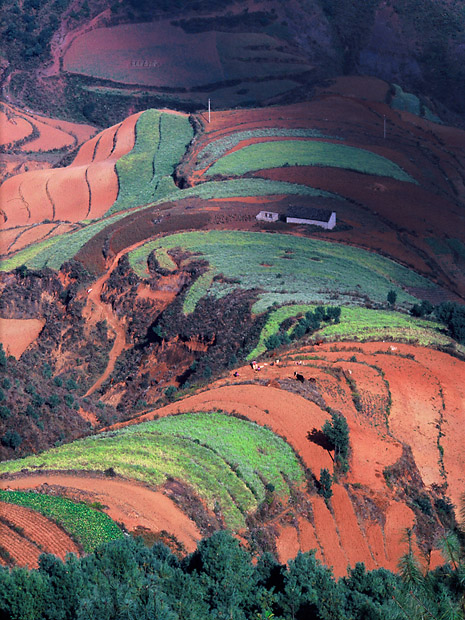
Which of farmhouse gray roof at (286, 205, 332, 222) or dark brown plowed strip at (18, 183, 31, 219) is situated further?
dark brown plowed strip at (18, 183, 31, 219)

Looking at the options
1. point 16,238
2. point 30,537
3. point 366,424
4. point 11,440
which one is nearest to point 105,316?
point 11,440

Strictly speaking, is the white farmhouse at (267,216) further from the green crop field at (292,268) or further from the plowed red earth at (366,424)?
the plowed red earth at (366,424)

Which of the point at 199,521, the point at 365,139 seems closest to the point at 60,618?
the point at 199,521

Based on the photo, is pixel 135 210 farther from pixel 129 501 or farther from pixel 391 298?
pixel 129 501

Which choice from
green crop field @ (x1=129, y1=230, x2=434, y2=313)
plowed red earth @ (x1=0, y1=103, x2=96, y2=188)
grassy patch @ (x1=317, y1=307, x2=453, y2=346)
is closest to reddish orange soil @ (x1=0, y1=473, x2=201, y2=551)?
grassy patch @ (x1=317, y1=307, x2=453, y2=346)

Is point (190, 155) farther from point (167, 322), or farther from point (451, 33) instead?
point (451, 33)

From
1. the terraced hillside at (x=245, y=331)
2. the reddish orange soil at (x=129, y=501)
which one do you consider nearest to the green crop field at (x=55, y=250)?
the terraced hillside at (x=245, y=331)

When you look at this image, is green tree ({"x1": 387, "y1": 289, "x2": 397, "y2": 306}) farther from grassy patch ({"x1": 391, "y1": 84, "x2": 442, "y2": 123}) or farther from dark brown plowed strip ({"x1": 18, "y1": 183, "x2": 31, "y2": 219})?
grassy patch ({"x1": 391, "y1": 84, "x2": 442, "y2": 123})

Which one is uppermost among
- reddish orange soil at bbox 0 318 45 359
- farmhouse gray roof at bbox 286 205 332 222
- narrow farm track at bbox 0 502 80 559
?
narrow farm track at bbox 0 502 80 559
